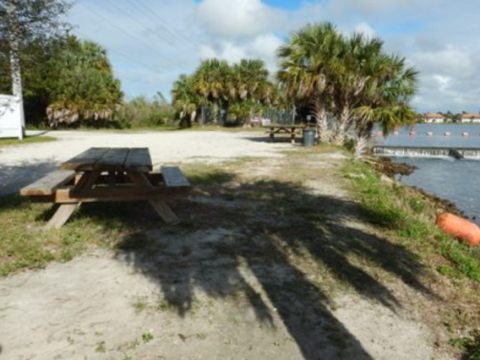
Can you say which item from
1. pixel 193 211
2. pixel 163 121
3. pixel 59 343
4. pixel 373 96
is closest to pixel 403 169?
pixel 373 96

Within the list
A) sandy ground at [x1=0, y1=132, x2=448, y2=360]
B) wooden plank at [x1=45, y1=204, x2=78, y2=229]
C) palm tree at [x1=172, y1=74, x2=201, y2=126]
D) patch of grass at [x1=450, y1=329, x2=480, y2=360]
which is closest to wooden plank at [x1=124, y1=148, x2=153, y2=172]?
wooden plank at [x1=45, y1=204, x2=78, y2=229]

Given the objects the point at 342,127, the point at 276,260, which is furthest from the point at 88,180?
the point at 342,127

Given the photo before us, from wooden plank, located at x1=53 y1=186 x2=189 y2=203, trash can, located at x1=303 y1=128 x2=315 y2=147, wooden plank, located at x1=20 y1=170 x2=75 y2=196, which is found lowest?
wooden plank, located at x1=53 y1=186 x2=189 y2=203

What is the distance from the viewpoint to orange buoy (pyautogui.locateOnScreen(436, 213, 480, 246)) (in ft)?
24.6

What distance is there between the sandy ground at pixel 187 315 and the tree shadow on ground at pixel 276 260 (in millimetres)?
17

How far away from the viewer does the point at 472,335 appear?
10.7 ft

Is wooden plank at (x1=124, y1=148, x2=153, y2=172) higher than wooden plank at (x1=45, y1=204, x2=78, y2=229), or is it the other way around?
wooden plank at (x1=124, y1=148, x2=153, y2=172)

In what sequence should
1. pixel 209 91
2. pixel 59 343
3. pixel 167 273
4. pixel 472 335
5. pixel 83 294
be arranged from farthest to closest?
1. pixel 209 91
2. pixel 167 273
3. pixel 83 294
4. pixel 472 335
5. pixel 59 343

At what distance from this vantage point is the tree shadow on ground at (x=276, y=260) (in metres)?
3.44

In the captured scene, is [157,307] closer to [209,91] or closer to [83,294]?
[83,294]

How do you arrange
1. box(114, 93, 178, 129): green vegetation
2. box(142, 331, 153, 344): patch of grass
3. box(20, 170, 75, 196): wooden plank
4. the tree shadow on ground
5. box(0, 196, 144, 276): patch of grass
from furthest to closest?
1. box(114, 93, 178, 129): green vegetation
2. box(20, 170, 75, 196): wooden plank
3. box(0, 196, 144, 276): patch of grass
4. the tree shadow on ground
5. box(142, 331, 153, 344): patch of grass

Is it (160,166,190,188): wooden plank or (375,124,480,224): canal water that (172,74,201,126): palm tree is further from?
(160,166,190,188): wooden plank

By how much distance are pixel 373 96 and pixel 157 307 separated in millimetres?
16332

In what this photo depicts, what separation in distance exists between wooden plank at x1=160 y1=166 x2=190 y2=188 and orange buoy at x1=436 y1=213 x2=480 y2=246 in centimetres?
449
